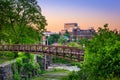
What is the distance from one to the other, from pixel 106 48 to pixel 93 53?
1.31 m

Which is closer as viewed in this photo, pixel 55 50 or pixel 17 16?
pixel 55 50

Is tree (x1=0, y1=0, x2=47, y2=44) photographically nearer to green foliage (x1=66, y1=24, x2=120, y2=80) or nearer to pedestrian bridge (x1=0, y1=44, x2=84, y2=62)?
pedestrian bridge (x1=0, y1=44, x2=84, y2=62)

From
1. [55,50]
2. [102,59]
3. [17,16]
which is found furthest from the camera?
[17,16]

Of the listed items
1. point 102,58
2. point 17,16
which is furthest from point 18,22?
point 102,58

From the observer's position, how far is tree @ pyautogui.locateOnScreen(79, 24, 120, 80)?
2583 cm

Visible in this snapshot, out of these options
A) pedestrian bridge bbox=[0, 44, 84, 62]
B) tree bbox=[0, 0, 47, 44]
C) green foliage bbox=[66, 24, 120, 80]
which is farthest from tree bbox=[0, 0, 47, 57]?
green foliage bbox=[66, 24, 120, 80]

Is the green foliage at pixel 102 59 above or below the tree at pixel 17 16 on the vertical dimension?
below

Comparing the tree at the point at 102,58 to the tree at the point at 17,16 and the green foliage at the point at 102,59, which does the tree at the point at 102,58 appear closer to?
the green foliage at the point at 102,59

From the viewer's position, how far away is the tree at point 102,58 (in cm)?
2583

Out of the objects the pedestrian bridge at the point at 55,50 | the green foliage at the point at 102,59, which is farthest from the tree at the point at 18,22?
the green foliage at the point at 102,59

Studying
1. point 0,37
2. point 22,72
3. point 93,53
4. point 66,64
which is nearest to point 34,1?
point 0,37

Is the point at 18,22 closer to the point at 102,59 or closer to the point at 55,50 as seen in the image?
the point at 55,50

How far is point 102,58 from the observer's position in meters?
26.4

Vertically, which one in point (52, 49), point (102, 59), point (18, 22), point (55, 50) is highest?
point (18, 22)
